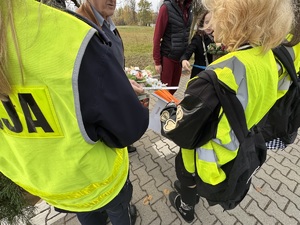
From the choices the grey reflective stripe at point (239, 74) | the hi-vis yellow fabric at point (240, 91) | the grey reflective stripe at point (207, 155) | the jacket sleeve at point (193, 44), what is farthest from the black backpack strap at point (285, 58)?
the jacket sleeve at point (193, 44)

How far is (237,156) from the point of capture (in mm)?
1292

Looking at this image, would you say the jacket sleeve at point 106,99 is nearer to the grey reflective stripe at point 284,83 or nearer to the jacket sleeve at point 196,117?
the jacket sleeve at point 196,117

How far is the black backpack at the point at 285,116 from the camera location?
1.45m

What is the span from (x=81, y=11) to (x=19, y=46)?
128 centimetres

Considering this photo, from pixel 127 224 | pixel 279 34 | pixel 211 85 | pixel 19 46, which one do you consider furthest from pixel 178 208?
pixel 19 46

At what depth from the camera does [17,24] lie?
1.90ft

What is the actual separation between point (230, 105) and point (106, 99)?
69cm

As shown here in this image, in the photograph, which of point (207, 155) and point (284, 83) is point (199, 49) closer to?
point (284, 83)

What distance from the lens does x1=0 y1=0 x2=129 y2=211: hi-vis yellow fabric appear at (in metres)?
0.61

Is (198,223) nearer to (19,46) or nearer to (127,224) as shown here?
(127,224)

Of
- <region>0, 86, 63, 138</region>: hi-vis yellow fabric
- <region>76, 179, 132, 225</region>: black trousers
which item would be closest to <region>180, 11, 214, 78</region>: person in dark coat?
<region>76, 179, 132, 225</region>: black trousers

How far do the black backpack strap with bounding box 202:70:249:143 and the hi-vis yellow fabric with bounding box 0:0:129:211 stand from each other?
66 centimetres

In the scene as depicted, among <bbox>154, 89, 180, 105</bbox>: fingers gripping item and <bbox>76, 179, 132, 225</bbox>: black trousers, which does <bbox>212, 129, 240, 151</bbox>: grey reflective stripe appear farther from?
<bbox>76, 179, 132, 225</bbox>: black trousers

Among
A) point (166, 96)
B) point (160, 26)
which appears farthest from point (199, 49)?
point (166, 96)
